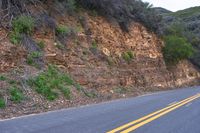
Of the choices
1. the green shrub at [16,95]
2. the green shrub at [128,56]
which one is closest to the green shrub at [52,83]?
the green shrub at [16,95]

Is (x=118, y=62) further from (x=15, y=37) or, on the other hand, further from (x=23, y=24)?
(x=15, y=37)

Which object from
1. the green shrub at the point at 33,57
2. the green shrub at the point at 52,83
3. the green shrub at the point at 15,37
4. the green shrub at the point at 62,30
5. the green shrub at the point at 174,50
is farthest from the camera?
the green shrub at the point at 174,50

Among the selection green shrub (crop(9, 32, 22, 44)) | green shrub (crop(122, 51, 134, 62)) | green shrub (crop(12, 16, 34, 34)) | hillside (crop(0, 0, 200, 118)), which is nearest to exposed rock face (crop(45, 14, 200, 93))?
hillside (crop(0, 0, 200, 118))

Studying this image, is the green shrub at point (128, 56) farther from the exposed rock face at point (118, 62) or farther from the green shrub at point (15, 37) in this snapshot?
the green shrub at point (15, 37)

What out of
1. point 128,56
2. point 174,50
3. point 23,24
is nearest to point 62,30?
point 23,24

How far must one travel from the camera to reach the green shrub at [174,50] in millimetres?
41844

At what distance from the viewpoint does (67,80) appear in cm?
1952

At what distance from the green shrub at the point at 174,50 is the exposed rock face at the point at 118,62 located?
0.94m

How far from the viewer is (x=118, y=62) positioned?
28.5m

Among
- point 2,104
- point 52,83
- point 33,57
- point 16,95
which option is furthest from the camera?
point 33,57

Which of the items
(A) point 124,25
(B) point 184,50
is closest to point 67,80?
(A) point 124,25

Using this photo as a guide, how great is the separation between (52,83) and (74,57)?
4.72 m

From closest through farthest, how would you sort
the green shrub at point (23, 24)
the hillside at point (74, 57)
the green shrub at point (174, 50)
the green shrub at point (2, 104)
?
the green shrub at point (2, 104)
the hillside at point (74, 57)
the green shrub at point (23, 24)
the green shrub at point (174, 50)

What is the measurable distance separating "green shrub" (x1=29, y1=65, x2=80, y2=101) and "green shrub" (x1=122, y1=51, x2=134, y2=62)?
423 inches
